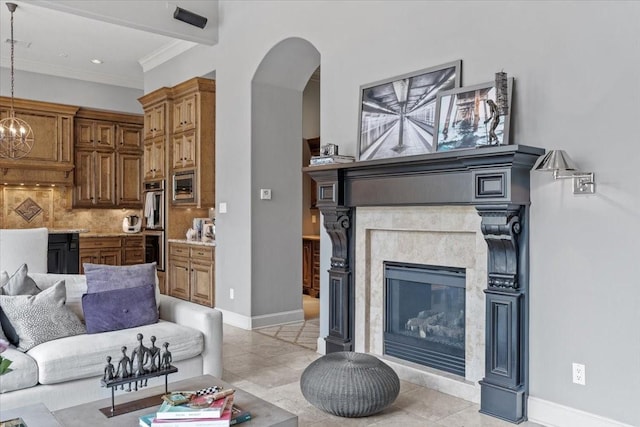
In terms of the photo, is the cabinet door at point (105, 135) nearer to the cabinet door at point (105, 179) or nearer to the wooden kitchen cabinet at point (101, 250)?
the cabinet door at point (105, 179)

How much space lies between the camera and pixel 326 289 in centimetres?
454

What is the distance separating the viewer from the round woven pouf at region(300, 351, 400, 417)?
3.04 meters

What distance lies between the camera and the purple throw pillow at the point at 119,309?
335 cm

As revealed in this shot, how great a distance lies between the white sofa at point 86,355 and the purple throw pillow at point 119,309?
8 centimetres

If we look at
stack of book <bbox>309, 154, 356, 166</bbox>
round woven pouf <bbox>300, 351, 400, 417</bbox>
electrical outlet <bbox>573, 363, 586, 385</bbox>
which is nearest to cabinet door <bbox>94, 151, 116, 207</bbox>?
→ stack of book <bbox>309, 154, 356, 166</bbox>

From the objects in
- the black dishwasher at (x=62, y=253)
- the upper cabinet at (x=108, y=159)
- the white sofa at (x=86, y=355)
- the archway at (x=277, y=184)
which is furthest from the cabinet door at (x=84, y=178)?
the white sofa at (x=86, y=355)

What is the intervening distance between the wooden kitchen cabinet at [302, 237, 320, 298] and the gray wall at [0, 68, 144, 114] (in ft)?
12.3

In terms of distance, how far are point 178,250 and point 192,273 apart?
16.0 inches

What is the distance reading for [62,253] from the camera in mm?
6492

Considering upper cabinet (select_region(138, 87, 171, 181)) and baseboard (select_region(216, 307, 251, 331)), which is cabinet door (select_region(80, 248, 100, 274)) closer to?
upper cabinet (select_region(138, 87, 171, 181))

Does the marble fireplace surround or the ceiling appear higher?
the ceiling

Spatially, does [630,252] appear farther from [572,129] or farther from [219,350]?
[219,350]

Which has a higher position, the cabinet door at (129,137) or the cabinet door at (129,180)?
the cabinet door at (129,137)

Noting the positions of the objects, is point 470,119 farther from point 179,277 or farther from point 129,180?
point 129,180
